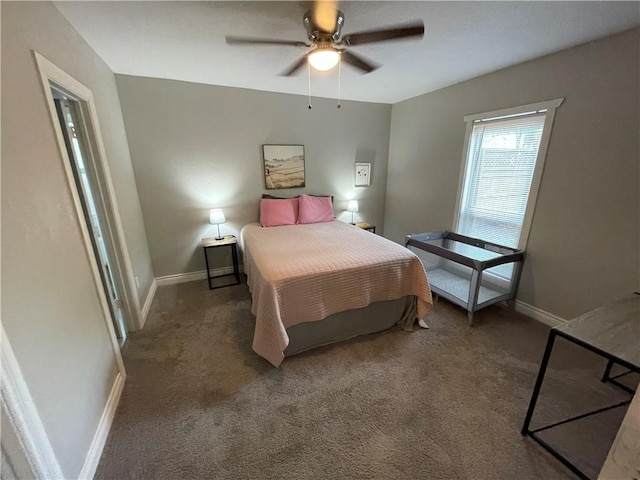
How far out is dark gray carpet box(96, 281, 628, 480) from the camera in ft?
4.50

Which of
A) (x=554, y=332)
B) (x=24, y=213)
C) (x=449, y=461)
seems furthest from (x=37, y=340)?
(x=554, y=332)

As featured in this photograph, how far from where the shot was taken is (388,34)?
152 centimetres

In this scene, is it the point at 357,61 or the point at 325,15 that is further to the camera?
the point at 357,61

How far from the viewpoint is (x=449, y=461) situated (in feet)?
4.54

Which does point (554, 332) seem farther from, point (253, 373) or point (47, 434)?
point (47, 434)

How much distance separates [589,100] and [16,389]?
3780 millimetres

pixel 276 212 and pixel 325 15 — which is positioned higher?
pixel 325 15

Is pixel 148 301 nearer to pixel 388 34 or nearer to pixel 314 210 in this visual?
pixel 314 210

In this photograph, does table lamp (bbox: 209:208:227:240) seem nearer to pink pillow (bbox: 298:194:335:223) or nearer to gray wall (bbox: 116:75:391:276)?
gray wall (bbox: 116:75:391:276)

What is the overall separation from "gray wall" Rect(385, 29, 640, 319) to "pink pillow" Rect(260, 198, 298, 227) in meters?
2.40

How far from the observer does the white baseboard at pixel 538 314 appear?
2.47m

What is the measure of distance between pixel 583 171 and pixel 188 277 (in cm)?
432

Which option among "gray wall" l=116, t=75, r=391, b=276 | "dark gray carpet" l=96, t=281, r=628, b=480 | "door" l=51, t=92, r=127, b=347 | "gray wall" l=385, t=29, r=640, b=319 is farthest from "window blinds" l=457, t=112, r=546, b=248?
"door" l=51, t=92, r=127, b=347

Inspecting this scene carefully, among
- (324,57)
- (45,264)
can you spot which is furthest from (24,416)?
(324,57)
